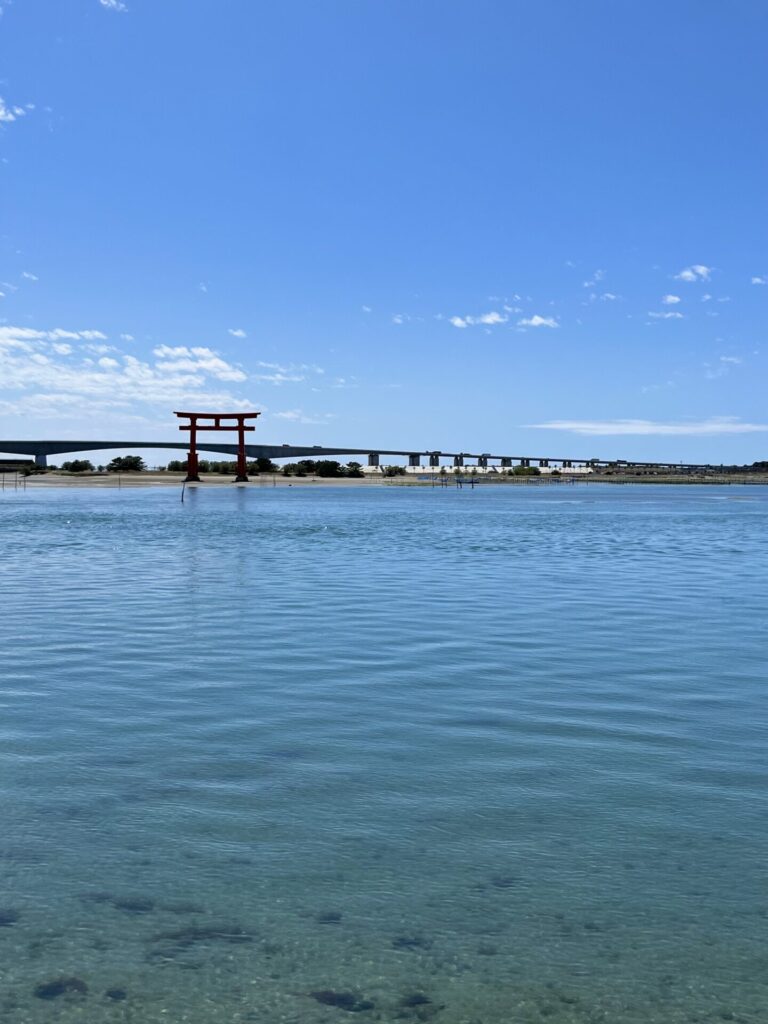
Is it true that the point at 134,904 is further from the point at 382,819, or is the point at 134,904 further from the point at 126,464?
the point at 126,464

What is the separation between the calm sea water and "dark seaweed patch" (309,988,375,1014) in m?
0.02

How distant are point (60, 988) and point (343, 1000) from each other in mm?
1477

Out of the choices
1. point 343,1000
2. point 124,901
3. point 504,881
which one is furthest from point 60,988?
point 504,881

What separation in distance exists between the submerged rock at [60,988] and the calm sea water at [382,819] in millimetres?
16

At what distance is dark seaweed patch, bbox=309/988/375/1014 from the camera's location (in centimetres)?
471

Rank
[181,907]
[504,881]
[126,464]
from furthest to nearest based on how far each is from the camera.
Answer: [126,464]
[504,881]
[181,907]

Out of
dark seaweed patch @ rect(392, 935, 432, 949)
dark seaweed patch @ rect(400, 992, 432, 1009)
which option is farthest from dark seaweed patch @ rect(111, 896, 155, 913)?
dark seaweed patch @ rect(400, 992, 432, 1009)

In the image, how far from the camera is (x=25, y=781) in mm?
8008

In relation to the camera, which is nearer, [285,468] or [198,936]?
[198,936]

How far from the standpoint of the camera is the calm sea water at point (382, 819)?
494 cm

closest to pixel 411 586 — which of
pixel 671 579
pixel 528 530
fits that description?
pixel 671 579

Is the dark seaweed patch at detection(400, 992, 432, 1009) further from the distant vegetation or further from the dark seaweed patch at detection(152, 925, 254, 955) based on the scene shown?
the distant vegetation

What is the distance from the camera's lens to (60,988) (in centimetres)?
485

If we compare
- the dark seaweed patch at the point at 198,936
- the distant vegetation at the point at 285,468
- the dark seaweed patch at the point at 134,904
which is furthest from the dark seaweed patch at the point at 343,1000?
the distant vegetation at the point at 285,468
